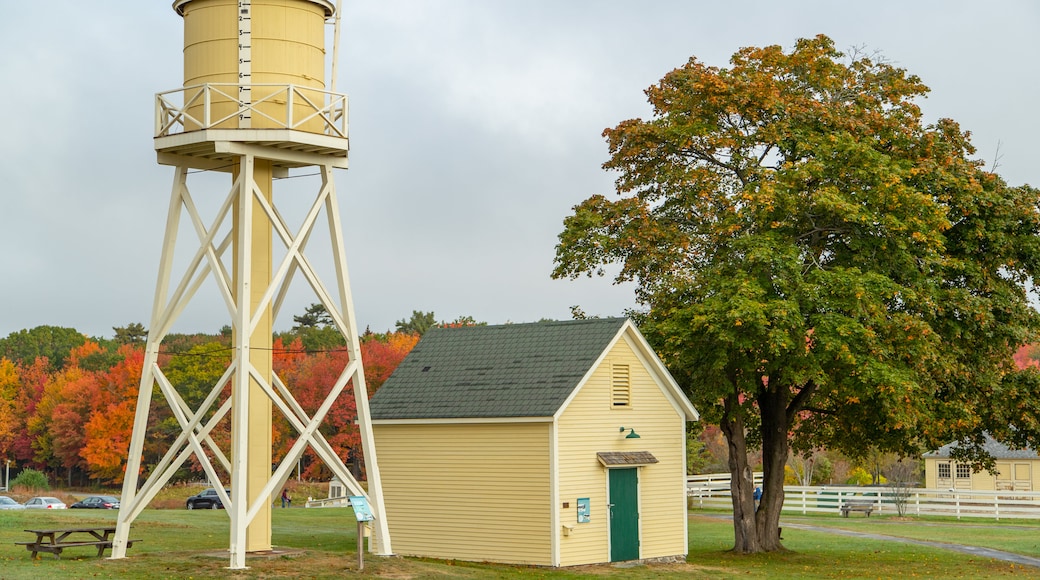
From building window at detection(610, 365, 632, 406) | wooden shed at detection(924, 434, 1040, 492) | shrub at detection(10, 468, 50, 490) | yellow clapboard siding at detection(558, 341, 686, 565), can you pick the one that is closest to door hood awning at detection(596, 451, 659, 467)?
yellow clapboard siding at detection(558, 341, 686, 565)

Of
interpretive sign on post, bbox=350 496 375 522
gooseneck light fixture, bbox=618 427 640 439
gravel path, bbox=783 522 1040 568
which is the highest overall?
gooseneck light fixture, bbox=618 427 640 439

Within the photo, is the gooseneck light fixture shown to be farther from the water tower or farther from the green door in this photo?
the water tower

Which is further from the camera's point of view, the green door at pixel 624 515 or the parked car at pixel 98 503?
the parked car at pixel 98 503

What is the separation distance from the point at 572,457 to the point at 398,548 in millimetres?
4751

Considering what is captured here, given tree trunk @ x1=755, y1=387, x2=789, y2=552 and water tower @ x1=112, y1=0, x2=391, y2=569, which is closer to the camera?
water tower @ x1=112, y1=0, x2=391, y2=569

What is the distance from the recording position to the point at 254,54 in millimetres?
24312

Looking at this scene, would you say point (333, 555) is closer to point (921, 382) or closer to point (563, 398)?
point (563, 398)

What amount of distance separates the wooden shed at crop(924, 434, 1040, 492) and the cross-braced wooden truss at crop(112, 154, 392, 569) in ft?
137

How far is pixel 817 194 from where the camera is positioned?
1191 inches

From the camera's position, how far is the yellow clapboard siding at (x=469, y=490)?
91.2 ft

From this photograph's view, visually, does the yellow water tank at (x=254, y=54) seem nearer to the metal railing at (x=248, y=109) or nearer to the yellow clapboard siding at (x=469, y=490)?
the metal railing at (x=248, y=109)

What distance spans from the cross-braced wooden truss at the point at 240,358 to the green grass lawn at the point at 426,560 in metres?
1.09

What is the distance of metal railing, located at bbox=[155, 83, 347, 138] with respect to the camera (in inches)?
941

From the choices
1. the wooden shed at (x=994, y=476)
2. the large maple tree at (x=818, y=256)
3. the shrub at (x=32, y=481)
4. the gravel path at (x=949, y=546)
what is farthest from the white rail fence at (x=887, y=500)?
the shrub at (x=32, y=481)
